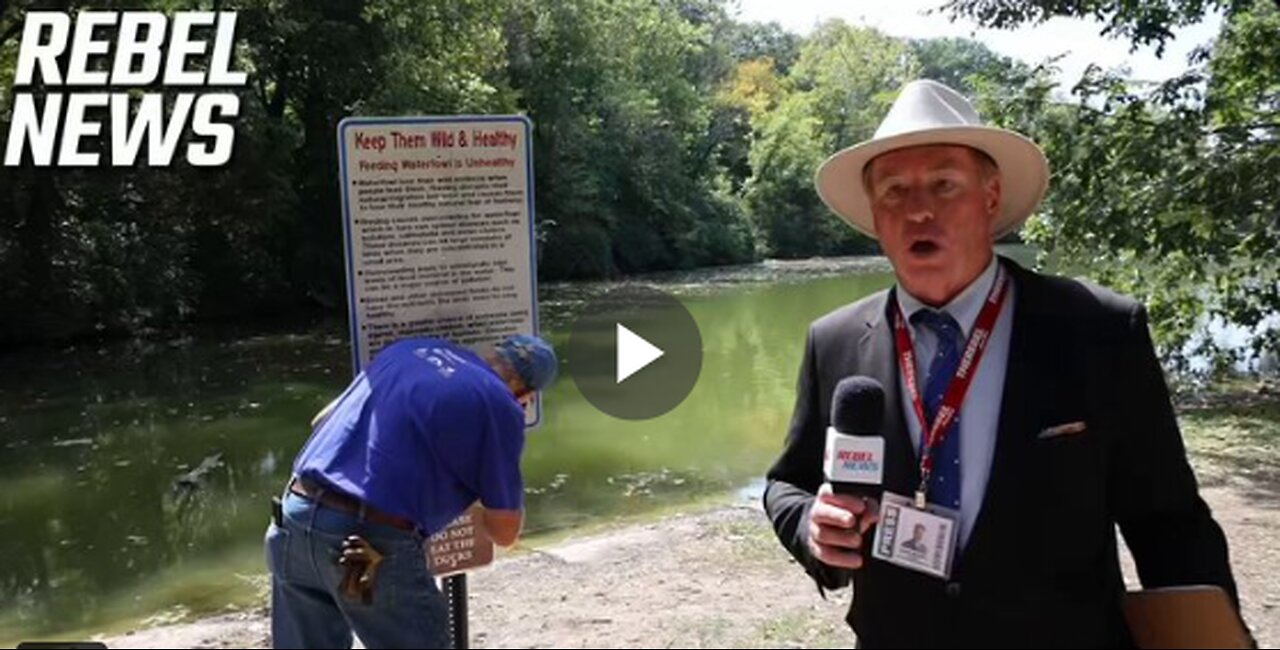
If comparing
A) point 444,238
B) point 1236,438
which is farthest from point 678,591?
point 1236,438

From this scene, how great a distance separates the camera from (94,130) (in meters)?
22.6

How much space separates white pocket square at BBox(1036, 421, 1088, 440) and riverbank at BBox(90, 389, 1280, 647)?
345 cm

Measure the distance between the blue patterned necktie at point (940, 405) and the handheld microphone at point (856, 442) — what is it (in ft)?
0.55

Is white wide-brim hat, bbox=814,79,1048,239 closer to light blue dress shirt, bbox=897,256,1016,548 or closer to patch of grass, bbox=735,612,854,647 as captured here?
light blue dress shirt, bbox=897,256,1016,548

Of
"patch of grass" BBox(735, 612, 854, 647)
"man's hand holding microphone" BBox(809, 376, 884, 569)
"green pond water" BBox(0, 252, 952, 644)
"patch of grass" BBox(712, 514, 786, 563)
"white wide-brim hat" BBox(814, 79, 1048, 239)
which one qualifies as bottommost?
"green pond water" BBox(0, 252, 952, 644)

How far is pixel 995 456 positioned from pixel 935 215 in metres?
0.52

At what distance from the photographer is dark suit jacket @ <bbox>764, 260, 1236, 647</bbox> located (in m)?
2.16

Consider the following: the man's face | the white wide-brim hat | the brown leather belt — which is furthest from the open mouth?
the brown leather belt

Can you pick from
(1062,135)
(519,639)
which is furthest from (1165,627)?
(1062,135)

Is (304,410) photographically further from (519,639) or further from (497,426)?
(497,426)

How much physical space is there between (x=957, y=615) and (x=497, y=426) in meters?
1.50

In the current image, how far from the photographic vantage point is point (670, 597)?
6359 millimetres
